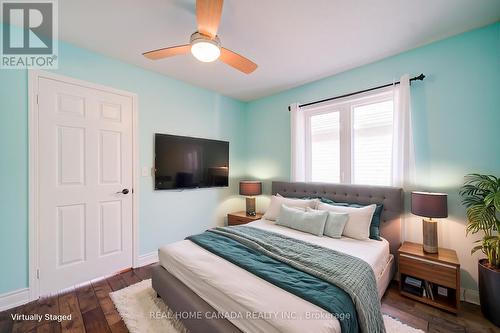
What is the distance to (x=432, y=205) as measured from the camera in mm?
2016

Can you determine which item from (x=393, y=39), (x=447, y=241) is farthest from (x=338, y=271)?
(x=393, y=39)

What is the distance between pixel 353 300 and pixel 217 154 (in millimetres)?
2989

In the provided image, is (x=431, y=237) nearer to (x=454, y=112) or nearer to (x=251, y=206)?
(x=454, y=112)

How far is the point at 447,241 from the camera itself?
2.21 metres

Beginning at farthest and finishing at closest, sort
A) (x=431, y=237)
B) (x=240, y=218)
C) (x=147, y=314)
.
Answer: (x=240, y=218)
(x=431, y=237)
(x=147, y=314)

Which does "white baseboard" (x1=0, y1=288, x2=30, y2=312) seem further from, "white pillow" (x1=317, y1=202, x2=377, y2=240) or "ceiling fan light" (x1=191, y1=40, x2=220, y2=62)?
"white pillow" (x1=317, y1=202, x2=377, y2=240)

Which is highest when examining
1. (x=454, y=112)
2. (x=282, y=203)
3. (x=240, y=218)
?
(x=454, y=112)

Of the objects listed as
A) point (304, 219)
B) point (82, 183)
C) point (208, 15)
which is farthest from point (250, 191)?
point (208, 15)

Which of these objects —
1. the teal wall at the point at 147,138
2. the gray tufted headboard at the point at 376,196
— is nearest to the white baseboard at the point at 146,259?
the teal wall at the point at 147,138

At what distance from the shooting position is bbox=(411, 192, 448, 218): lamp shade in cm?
199

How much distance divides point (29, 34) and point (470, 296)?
5284mm

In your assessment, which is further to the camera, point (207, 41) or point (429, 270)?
point (429, 270)

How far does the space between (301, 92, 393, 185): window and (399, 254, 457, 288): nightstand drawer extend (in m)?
0.94

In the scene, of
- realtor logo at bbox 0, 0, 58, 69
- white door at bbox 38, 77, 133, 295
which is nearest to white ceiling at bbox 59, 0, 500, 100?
realtor logo at bbox 0, 0, 58, 69
